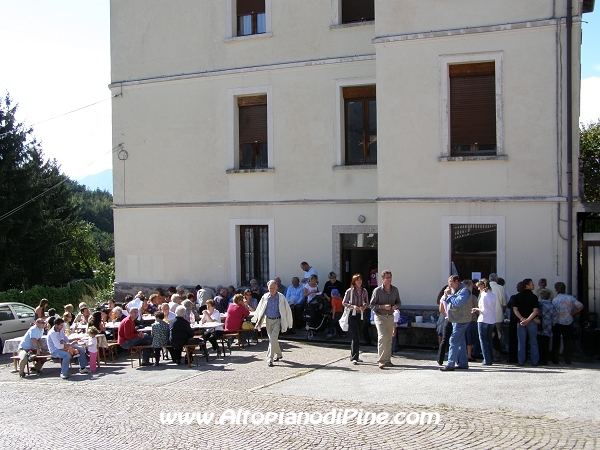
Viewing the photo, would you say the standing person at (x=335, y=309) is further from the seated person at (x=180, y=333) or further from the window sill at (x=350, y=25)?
the window sill at (x=350, y=25)

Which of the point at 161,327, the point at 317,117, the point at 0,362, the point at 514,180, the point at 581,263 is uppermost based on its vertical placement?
the point at 317,117

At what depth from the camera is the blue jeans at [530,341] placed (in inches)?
549

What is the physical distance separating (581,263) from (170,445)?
32.9ft

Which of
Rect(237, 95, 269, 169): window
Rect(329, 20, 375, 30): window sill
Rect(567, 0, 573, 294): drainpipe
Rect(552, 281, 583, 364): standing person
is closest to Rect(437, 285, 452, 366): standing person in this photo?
Rect(552, 281, 583, 364): standing person

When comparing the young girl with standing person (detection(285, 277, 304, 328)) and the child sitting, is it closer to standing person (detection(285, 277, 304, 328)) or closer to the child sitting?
the child sitting

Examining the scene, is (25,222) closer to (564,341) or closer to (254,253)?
(254,253)

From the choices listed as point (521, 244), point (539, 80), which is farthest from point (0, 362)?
point (539, 80)

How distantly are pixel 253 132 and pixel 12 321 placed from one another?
29.0 ft

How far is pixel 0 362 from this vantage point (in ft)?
61.9

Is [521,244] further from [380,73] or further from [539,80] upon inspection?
[380,73]

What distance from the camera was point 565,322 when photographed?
1391 cm

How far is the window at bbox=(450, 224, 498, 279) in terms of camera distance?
16.1m

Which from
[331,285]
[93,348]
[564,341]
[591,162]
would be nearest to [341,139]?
[331,285]

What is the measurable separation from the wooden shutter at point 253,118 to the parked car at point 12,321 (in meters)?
8.23
